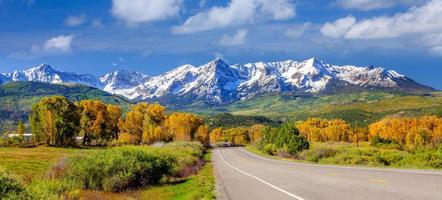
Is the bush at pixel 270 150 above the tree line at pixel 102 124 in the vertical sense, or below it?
below

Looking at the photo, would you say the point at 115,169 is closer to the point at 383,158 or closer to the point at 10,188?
the point at 10,188

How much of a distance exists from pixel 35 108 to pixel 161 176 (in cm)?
8240

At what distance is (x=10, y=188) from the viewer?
15.1 metres

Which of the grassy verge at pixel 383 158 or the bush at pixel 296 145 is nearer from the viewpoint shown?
the grassy verge at pixel 383 158

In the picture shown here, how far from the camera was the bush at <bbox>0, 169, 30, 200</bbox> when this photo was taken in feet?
47.6

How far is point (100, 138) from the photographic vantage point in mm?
123125

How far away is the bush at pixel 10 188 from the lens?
14509 mm

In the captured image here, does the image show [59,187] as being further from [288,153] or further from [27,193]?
[288,153]

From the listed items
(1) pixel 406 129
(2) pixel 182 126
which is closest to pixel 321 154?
(2) pixel 182 126

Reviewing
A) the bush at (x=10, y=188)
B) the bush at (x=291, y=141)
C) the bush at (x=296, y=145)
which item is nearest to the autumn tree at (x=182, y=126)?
the bush at (x=291, y=141)

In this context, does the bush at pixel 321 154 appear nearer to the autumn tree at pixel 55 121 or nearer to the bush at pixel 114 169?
the bush at pixel 114 169

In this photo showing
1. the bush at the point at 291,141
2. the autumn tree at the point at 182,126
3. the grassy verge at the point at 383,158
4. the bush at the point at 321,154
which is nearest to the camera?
the grassy verge at the point at 383,158

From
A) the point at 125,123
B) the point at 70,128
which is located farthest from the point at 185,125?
the point at 70,128

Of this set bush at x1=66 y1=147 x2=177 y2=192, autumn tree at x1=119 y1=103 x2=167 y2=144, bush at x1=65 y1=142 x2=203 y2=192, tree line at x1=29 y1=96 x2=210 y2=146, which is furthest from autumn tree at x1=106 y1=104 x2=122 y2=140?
bush at x1=66 y1=147 x2=177 y2=192
